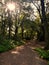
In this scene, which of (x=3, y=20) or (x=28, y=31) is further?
(x=28, y=31)

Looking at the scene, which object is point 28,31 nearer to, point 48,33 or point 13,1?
point 13,1

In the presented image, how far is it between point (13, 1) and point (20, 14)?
33.5ft

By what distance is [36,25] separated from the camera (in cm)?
4525

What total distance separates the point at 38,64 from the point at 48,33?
997 centimetres

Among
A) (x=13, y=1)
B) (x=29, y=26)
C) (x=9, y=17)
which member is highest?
(x=13, y=1)

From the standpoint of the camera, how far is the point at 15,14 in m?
41.2

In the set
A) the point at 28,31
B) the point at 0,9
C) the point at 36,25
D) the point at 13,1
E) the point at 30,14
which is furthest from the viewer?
the point at 28,31

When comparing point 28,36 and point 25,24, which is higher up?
point 25,24

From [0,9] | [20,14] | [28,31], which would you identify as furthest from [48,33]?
[28,31]

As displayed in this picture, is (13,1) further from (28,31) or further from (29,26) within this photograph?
(28,31)

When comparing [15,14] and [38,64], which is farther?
[15,14]

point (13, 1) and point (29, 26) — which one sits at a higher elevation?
point (13, 1)

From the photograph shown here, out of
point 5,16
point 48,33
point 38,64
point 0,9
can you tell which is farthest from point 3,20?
point 38,64

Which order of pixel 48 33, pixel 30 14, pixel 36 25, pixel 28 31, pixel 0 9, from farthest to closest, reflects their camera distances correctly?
pixel 28 31 → pixel 36 25 → pixel 30 14 → pixel 0 9 → pixel 48 33
